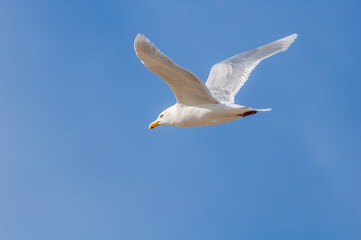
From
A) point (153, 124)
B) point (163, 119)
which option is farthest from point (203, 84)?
point (153, 124)

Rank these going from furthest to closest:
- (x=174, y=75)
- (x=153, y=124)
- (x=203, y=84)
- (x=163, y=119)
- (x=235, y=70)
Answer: (x=235, y=70) → (x=153, y=124) → (x=163, y=119) → (x=203, y=84) → (x=174, y=75)

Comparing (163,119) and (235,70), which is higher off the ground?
(235,70)

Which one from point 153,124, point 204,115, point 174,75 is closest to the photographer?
point 174,75

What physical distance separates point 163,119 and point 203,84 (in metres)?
1.62

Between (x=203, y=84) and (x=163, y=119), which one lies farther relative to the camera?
(x=163, y=119)

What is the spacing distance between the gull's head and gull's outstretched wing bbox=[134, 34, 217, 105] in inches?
23.5

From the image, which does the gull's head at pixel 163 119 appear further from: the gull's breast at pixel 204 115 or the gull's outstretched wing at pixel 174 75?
the gull's outstretched wing at pixel 174 75

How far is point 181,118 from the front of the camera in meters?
8.54

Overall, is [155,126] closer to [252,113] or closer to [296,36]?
[252,113]

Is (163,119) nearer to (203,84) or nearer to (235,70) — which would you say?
(203,84)

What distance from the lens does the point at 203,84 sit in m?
7.69

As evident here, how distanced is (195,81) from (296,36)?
13.5ft

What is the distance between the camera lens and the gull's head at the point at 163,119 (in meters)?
8.88

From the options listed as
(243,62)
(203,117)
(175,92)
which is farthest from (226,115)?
(243,62)
